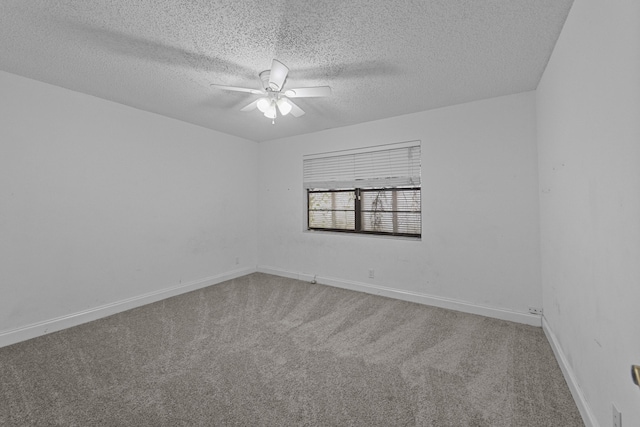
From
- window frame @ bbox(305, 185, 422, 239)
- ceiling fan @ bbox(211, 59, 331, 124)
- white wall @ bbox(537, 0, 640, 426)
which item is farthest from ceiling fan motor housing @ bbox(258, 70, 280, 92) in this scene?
window frame @ bbox(305, 185, 422, 239)

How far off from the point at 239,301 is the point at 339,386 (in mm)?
1935

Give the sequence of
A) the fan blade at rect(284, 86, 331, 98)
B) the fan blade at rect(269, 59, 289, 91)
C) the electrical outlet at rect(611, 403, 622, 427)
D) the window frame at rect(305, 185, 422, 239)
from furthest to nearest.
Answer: the window frame at rect(305, 185, 422, 239), the fan blade at rect(284, 86, 331, 98), the fan blade at rect(269, 59, 289, 91), the electrical outlet at rect(611, 403, 622, 427)

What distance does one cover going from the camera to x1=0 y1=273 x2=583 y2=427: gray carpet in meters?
1.48

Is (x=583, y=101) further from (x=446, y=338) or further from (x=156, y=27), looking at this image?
(x=156, y=27)

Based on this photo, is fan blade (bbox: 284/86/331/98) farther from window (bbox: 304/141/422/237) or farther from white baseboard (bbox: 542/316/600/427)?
white baseboard (bbox: 542/316/600/427)

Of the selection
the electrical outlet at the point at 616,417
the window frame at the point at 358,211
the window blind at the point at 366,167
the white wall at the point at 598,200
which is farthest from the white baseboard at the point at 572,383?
the window blind at the point at 366,167

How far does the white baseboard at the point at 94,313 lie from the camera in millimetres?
2289

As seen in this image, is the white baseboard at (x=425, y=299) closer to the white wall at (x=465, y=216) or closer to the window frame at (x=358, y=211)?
the white wall at (x=465, y=216)

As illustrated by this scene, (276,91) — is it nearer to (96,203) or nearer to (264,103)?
(264,103)

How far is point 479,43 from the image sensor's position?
72.9 inches

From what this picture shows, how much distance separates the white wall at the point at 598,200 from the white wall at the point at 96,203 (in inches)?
159

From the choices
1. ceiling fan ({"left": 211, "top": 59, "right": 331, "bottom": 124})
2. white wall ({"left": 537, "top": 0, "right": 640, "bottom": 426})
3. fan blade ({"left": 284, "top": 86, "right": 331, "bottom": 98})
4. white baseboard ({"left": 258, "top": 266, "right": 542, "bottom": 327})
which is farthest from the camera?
white baseboard ({"left": 258, "top": 266, "right": 542, "bottom": 327})

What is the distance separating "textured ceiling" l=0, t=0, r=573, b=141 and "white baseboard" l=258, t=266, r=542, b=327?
2302 mm

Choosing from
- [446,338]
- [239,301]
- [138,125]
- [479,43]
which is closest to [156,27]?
[138,125]
